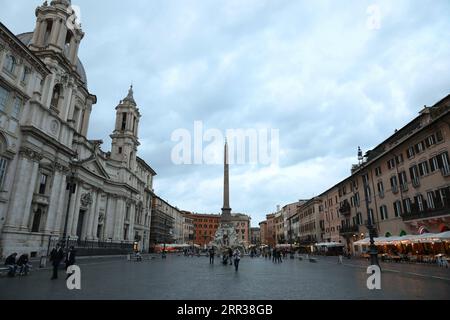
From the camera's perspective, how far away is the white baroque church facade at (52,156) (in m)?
27.2

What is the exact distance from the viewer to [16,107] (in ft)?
93.6

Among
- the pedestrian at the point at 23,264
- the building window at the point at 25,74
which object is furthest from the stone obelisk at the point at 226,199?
the pedestrian at the point at 23,264

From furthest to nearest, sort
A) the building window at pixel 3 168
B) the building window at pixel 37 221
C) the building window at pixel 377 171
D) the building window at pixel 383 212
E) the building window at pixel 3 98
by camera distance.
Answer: the building window at pixel 377 171 → the building window at pixel 383 212 → the building window at pixel 37 221 → the building window at pixel 3 168 → the building window at pixel 3 98

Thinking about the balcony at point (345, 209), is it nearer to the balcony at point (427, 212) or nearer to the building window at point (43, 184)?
the balcony at point (427, 212)

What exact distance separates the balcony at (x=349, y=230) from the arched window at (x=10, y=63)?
47.8 metres

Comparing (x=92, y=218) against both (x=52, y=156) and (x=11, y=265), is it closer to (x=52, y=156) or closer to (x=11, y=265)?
(x=52, y=156)

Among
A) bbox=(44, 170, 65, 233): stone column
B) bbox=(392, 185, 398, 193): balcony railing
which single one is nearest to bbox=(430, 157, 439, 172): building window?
bbox=(392, 185, 398, 193): balcony railing

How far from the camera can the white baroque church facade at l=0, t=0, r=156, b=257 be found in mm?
27234

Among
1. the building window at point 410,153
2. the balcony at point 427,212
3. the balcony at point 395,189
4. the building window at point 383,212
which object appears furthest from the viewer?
the building window at point 383,212

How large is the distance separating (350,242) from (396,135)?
2093 cm

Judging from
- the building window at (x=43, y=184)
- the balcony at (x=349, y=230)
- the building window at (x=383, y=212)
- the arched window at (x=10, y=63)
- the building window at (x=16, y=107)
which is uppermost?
the arched window at (x=10, y=63)

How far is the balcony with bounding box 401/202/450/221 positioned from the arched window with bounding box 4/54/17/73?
139 feet

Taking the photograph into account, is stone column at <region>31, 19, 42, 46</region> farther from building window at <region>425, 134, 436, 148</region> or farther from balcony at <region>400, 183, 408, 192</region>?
balcony at <region>400, 183, 408, 192</region>
